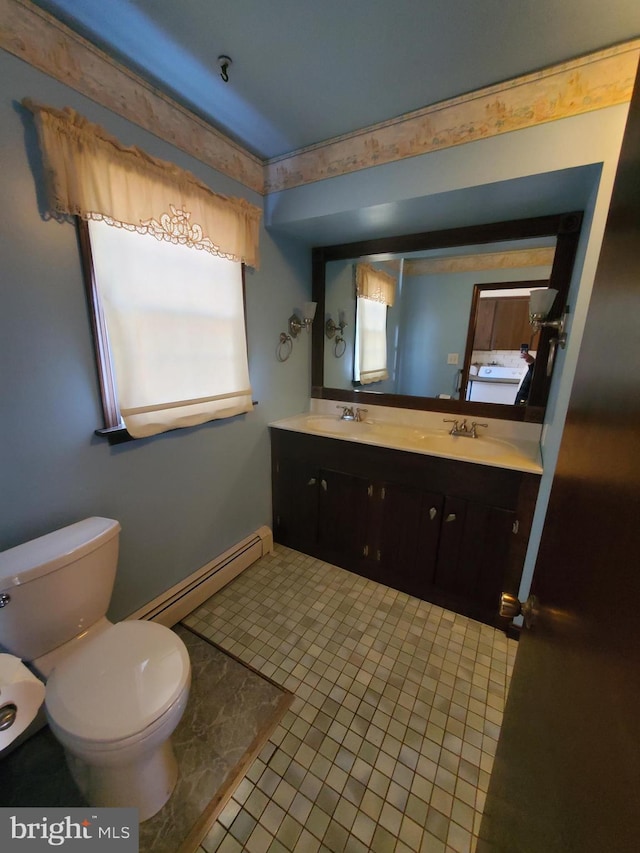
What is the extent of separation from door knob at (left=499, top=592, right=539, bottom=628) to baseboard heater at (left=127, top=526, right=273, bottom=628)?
5.12ft

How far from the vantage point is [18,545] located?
45.3 inches

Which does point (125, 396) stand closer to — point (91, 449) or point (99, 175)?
point (91, 449)

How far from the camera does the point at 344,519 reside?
2102 millimetres

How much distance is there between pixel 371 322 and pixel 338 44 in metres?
1.37

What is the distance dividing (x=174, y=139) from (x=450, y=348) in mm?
1741

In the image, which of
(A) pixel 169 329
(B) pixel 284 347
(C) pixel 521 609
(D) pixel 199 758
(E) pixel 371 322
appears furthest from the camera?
(E) pixel 371 322

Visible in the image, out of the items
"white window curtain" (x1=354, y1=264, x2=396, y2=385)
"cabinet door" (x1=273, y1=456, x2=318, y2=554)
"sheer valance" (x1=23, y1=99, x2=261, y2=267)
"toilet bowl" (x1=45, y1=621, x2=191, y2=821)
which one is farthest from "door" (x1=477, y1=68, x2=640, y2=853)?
"white window curtain" (x1=354, y1=264, x2=396, y2=385)

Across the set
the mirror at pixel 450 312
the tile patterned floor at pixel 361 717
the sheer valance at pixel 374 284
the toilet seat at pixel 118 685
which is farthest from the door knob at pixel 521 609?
the sheer valance at pixel 374 284

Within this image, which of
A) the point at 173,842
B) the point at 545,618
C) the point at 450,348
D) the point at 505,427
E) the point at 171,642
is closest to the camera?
the point at 545,618

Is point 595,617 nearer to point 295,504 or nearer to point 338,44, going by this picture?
point 338,44

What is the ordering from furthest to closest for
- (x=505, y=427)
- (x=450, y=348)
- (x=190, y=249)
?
(x=450, y=348) → (x=505, y=427) → (x=190, y=249)

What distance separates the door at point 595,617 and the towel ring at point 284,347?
1.76 metres

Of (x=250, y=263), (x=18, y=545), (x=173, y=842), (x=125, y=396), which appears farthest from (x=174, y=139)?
(x=173, y=842)

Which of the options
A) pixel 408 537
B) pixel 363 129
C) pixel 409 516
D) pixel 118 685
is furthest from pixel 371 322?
pixel 118 685
